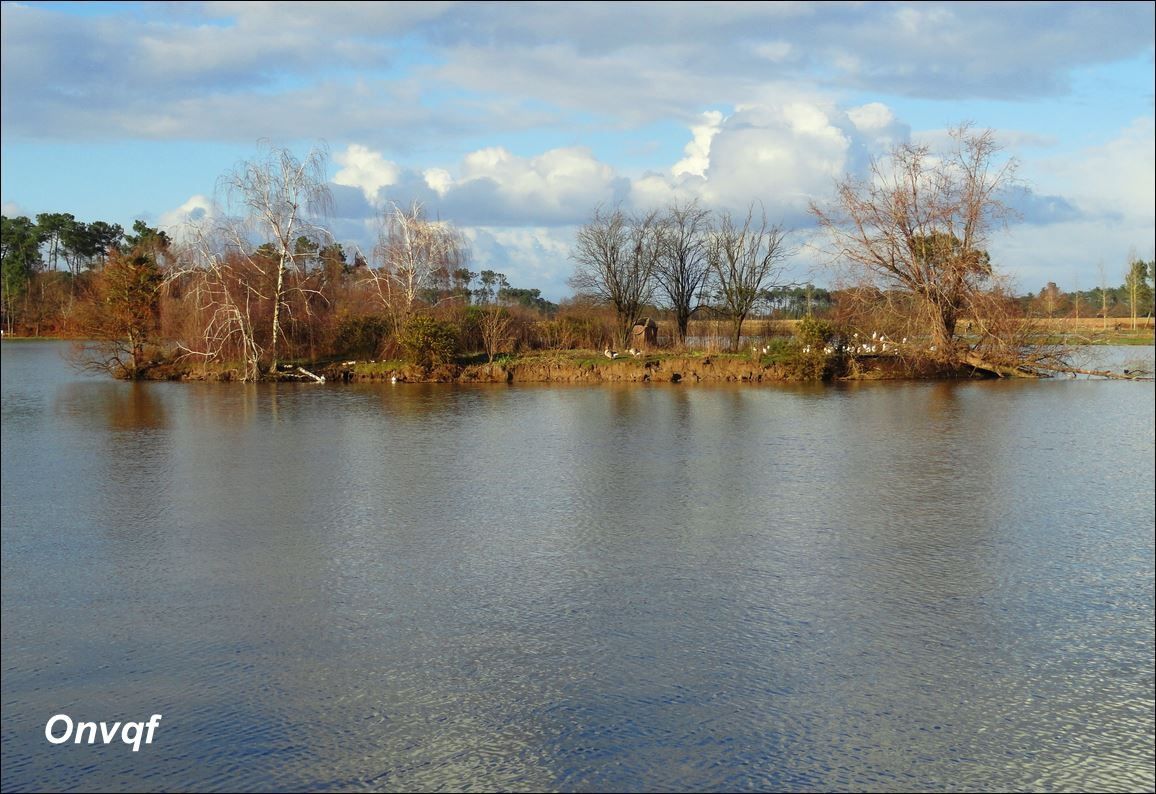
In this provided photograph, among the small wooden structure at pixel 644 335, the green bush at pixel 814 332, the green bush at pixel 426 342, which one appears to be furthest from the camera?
the small wooden structure at pixel 644 335

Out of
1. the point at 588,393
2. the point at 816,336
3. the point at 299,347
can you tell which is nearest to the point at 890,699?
the point at 588,393

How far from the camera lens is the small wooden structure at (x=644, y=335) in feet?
113

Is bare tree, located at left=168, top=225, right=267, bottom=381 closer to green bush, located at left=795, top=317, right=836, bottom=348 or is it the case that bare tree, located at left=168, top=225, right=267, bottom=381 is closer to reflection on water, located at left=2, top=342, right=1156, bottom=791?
reflection on water, located at left=2, top=342, right=1156, bottom=791

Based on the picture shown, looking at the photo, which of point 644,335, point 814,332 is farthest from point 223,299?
point 814,332

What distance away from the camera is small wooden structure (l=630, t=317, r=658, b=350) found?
113 feet

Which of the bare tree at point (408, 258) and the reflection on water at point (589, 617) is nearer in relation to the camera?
the reflection on water at point (589, 617)

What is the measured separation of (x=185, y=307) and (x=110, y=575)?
2437 centimetres

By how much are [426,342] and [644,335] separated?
29.8 ft

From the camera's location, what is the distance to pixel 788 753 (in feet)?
17.2

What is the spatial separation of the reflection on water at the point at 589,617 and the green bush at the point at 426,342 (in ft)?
45.2

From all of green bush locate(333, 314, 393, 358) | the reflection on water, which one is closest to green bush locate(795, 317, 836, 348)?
the reflection on water

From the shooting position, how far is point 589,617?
24.0 feet

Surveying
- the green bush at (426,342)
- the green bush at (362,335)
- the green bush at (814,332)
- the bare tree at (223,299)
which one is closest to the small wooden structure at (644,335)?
the green bush at (814,332)

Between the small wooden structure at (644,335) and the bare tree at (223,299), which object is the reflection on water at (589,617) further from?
the small wooden structure at (644,335)
